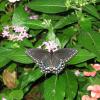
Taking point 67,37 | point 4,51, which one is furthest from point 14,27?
point 67,37

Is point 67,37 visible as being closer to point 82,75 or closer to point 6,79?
point 82,75

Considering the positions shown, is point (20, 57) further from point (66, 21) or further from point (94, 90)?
point (94, 90)

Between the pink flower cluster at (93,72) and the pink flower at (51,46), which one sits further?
the pink flower cluster at (93,72)

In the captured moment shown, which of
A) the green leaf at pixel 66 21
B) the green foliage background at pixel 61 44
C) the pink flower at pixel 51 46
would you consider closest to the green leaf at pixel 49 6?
the green foliage background at pixel 61 44

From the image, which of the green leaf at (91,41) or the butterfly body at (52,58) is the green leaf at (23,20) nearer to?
the green leaf at (91,41)

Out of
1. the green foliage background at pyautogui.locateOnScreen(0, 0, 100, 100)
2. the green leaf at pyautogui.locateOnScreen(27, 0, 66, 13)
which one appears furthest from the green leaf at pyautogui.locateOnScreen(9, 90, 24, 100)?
the green leaf at pyautogui.locateOnScreen(27, 0, 66, 13)

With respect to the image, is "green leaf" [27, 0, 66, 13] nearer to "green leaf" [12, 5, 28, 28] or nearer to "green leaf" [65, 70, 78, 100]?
"green leaf" [12, 5, 28, 28]
